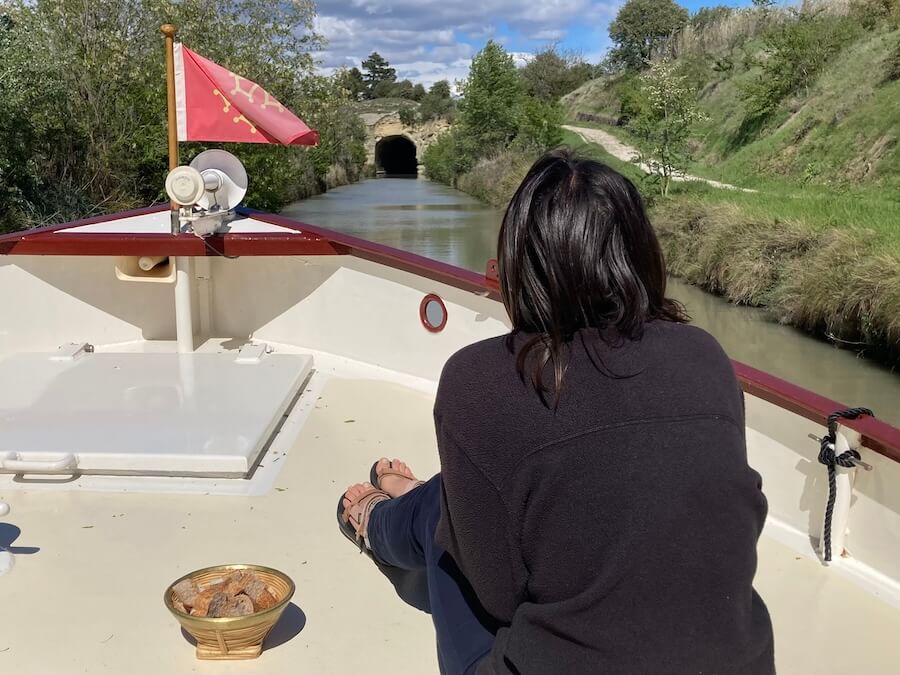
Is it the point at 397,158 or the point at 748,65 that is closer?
the point at 748,65

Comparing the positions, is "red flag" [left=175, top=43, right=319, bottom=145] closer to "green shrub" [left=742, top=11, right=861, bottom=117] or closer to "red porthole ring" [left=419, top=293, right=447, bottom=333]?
"red porthole ring" [left=419, top=293, right=447, bottom=333]

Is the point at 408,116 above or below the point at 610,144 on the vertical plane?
below

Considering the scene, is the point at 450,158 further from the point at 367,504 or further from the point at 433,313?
the point at 367,504

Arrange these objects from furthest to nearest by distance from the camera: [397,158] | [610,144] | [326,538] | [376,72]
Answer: [376,72]
[397,158]
[610,144]
[326,538]

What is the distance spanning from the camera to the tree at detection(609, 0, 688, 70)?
1843 inches

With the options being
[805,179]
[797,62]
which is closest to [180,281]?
[805,179]

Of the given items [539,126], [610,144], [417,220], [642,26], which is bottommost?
[417,220]

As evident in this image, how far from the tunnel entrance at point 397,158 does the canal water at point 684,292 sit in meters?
25.0

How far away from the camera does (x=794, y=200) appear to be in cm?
1358

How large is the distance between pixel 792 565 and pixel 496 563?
54.0 inches

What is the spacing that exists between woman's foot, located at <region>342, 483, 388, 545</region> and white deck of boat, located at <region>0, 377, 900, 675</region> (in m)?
0.10

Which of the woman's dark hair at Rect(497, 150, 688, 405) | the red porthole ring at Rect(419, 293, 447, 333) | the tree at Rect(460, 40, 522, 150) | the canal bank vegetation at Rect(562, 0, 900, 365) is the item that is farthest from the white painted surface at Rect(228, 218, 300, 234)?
the tree at Rect(460, 40, 522, 150)

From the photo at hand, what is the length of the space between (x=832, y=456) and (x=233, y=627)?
1.42m

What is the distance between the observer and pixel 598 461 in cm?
104
